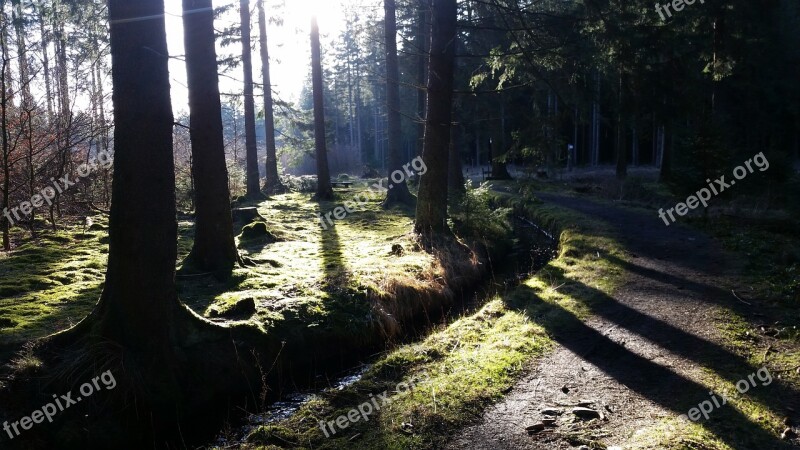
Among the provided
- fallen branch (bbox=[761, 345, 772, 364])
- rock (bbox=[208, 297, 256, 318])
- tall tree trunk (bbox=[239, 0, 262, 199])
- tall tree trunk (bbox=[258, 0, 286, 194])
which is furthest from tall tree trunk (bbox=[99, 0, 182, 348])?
tall tree trunk (bbox=[258, 0, 286, 194])

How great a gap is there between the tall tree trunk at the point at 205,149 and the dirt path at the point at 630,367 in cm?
548

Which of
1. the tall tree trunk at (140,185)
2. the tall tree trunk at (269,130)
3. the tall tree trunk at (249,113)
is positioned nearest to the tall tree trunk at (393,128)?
the tall tree trunk at (249,113)

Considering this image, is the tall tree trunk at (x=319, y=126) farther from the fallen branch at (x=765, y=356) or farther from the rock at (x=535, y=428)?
the rock at (x=535, y=428)

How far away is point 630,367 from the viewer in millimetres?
5207

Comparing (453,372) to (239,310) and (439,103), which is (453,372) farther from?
(439,103)

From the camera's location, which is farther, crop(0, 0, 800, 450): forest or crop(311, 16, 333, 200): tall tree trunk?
crop(311, 16, 333, 200): tall tree trunk

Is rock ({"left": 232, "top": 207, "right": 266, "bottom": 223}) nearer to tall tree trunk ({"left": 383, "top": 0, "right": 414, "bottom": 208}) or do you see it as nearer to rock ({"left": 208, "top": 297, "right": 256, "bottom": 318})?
tall tree trunk ({"left": 383, "top": 0, "right": 414, "bottom": 208})

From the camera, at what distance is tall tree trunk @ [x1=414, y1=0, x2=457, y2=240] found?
11023 mm

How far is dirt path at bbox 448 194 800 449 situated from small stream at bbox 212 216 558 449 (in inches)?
77.1

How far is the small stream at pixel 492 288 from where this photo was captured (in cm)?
501

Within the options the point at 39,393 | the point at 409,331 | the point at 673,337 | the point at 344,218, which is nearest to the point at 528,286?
the point at 409,331

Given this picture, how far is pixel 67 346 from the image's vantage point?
5.12 metres

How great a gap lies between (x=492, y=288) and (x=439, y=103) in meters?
4.17

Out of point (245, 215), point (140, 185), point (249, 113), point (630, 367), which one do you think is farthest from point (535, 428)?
point (249, 113)
